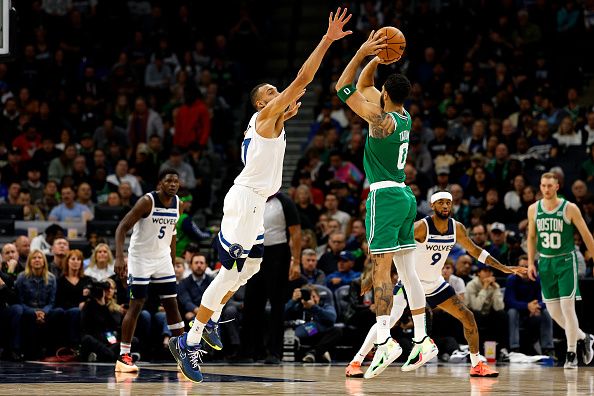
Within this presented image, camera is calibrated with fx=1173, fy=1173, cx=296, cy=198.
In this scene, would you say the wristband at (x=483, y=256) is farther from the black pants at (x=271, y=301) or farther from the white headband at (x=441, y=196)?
the black pants at (x=271, y=301)

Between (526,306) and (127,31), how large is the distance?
1107cm

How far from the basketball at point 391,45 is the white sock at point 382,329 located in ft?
7.15

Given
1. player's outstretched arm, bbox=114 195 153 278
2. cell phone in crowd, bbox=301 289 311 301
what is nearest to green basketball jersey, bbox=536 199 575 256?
cell phone in crowd, bbox=301 289 311 301

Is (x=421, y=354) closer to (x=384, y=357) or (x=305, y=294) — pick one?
(x=384, y=357)

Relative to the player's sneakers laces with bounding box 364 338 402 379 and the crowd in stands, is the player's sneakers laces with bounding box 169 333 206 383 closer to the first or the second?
the player's sneakers laces with bounding box 364 338 402 379

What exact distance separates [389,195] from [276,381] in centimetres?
195

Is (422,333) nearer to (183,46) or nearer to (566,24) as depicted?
(566,24)

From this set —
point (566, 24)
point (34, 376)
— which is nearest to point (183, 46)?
point (566, 24)

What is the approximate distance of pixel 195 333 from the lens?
31.7 ft

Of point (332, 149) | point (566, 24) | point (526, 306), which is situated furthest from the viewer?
point (566, 24)

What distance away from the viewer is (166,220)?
12.0 m

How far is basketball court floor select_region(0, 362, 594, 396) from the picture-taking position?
30.1 ft

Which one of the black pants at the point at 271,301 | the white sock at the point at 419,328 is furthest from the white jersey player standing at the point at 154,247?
the white sock at the point at 419,328

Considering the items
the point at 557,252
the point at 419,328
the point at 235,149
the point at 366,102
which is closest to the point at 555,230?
the point at 557,252
